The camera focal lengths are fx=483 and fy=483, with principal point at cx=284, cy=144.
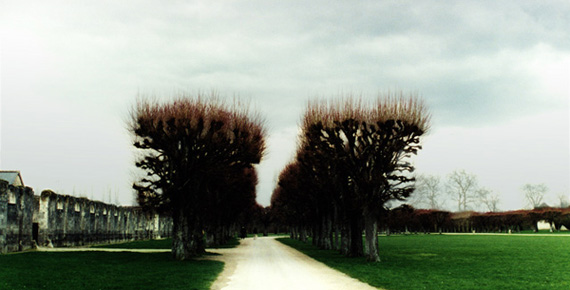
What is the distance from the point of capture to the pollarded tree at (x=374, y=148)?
2942 centimetres

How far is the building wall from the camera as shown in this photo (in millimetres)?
33562

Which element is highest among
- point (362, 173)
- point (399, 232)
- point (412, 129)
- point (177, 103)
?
point (177, 103)

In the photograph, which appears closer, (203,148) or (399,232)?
(203,148)

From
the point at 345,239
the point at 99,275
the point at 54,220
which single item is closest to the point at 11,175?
the point at 54,220

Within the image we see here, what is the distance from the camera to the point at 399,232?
116 m

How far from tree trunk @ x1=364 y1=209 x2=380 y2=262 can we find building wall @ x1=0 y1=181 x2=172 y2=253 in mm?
23967

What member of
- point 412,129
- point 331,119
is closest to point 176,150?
point 331,119

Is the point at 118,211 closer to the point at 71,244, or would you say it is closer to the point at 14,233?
the point at 71,244

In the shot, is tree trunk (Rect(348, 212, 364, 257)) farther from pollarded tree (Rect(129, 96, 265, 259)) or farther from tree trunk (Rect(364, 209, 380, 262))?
pollarded tree (Rect(129, 96, 265, 259))

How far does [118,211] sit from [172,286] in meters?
47.6

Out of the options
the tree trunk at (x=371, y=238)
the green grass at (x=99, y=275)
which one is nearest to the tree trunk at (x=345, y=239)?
the tree trunk at (x=371, y=238)

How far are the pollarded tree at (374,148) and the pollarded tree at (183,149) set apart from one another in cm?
623

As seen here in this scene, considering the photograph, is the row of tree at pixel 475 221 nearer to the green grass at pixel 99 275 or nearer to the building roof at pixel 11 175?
the building roof at pixel 11 175

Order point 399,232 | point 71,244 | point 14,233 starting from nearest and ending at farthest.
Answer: point 14,233 → point 71,244 → point 399,232
